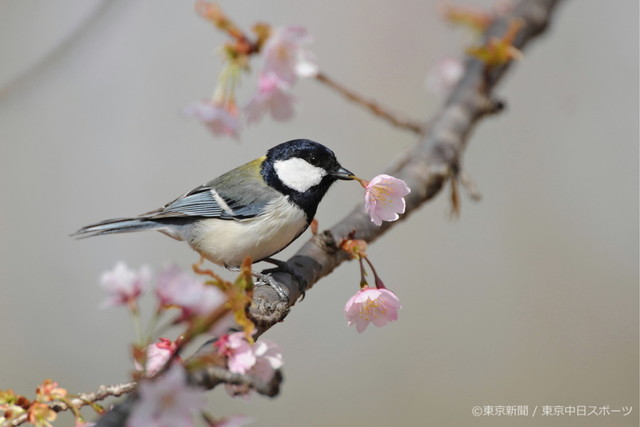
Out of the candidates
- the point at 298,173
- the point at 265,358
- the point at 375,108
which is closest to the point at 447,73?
the point at 375,108

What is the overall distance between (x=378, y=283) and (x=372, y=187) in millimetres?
187

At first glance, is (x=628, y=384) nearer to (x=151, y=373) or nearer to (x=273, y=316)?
(x=273, y=316)

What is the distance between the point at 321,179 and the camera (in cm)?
153

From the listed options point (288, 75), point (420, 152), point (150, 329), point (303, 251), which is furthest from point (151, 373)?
point (420, 152)

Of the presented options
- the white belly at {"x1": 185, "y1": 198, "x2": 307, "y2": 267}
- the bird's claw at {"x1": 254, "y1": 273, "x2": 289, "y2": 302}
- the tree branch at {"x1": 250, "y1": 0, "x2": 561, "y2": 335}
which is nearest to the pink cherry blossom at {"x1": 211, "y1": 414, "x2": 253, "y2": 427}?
the tree branch at {"x1": 250, "y1": 0, "x2": 561, "y2": 335}

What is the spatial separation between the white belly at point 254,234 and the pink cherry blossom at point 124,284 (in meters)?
0.69

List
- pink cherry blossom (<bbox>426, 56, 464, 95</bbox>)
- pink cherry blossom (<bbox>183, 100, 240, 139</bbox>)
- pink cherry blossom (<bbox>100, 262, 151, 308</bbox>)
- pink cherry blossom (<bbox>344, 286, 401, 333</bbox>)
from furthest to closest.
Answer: pink cherry blossom (<bbox>426, 56, 464, 95</bbox>) → pink cherry blossom (<bbox>183, 100, 240, 139</bbox>) → pink cherry blossom (<bbox>344, 286, 401, 333</bbox>) → pink cherry blossom (<bbox>100, 262, 151, 308</bbox>)

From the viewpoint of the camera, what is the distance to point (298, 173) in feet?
5.11

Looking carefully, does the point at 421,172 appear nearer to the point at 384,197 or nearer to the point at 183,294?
the point at 384,197

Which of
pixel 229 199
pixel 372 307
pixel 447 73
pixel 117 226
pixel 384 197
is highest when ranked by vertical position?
pixel 447 73

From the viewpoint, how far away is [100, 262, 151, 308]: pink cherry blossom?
81 centimetres

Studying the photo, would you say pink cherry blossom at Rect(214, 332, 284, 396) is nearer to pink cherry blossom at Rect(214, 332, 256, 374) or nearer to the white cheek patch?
pink cherry blossom at Rect(214, 332, 256, 374)

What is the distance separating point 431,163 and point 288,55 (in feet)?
1.58

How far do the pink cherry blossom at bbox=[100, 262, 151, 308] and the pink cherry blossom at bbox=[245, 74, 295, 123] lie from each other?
0.86m
